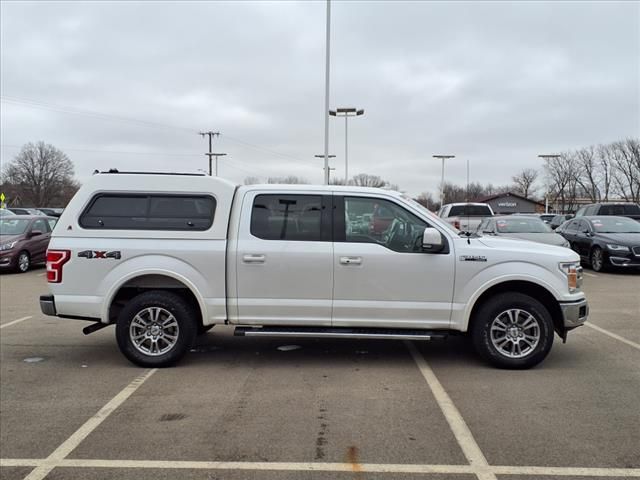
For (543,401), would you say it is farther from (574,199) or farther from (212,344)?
(574,199)


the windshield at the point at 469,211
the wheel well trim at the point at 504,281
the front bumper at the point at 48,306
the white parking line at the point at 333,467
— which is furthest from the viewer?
the windshield at the point at 469,211

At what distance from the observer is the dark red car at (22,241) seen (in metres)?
14.3

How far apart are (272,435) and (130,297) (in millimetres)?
2757

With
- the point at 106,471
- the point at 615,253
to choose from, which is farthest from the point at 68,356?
the point at 615,253

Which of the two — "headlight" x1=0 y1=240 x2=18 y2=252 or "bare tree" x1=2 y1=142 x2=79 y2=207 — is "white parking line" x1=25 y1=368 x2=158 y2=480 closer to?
"headlight" x1=0 y1=240 x2=18 y2=252

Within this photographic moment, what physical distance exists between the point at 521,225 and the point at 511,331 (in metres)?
8.85

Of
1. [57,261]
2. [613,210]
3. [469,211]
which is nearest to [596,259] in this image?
[469,211]

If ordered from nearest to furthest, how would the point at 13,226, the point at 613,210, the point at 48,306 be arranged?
the point at 48,306
the point at 13,226
the point at 613,210

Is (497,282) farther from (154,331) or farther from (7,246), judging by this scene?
(7,246)

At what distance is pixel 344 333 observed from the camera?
218 inches

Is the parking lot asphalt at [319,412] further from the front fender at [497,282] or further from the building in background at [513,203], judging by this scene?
the building in background at [513,203]

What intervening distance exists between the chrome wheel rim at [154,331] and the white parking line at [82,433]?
→ 355 millimetres

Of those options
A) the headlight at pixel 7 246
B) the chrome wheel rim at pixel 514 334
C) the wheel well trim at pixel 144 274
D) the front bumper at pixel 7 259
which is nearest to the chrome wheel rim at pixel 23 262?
the front bumper at pixel 7 259

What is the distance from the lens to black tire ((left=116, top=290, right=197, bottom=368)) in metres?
5.62
